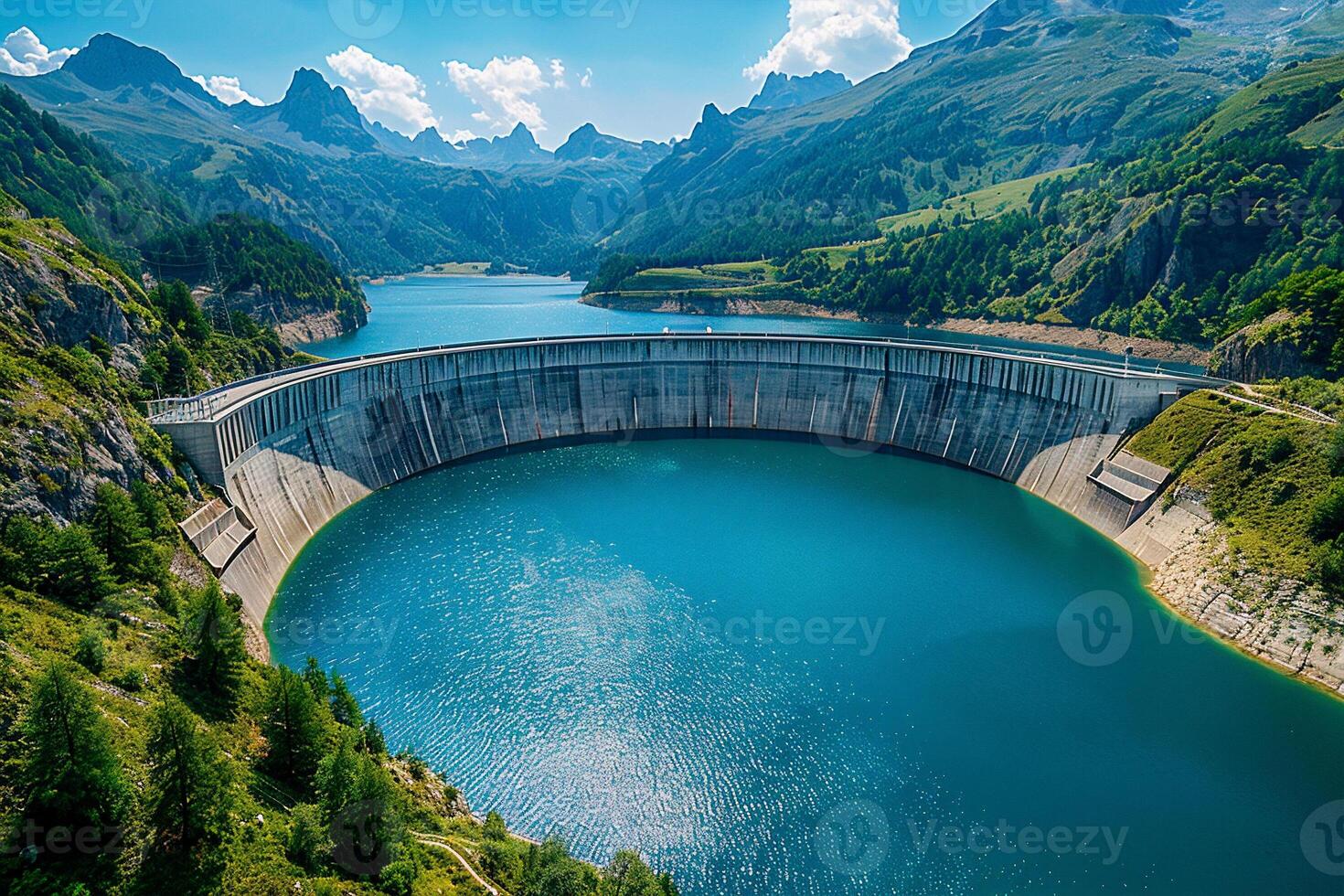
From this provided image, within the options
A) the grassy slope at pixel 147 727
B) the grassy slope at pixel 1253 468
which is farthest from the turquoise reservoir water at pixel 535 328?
the grassy slope at pixel 147 727

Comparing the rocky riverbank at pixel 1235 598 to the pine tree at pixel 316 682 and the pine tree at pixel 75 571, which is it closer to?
the pine tree at pixel 316 682

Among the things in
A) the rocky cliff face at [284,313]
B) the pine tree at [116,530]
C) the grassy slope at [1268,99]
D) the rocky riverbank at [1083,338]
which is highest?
the grassy slope at [1268,99]

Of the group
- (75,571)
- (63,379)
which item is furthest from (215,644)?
(63,379)

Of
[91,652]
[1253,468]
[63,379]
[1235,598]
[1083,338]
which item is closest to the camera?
[91,652]

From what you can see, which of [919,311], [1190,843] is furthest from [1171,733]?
[919,311]

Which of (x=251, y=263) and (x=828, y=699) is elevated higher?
(x=251, y=263)

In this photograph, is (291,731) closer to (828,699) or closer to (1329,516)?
(828,699)

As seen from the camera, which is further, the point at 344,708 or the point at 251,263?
the point at 251,263
